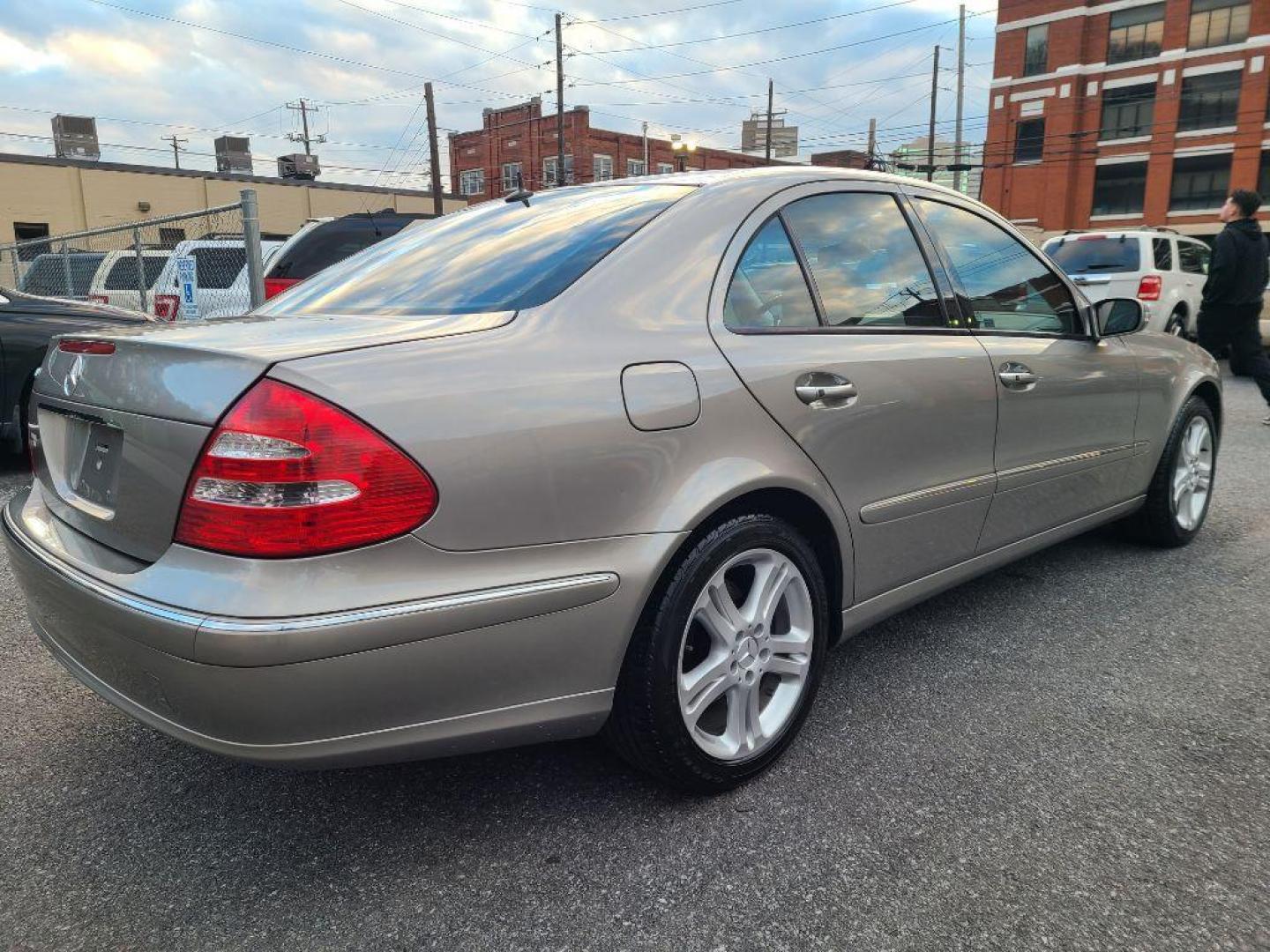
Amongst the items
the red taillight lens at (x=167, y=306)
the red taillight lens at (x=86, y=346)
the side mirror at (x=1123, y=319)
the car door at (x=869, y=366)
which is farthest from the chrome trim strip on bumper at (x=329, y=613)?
the red taillight lens at (x=167, y=306)

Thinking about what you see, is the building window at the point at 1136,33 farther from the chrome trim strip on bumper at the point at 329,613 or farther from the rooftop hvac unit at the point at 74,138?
the chrome trim strip on bumper at the point at 329,613

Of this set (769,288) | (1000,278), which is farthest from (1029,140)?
(769,288)

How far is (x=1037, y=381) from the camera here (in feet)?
10.4

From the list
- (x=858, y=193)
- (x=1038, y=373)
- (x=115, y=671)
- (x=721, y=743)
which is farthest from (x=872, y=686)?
(x=115, y=671)

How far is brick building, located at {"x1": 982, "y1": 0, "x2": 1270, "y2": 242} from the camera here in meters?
36.4

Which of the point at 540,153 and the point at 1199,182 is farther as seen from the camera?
the point at 540,153

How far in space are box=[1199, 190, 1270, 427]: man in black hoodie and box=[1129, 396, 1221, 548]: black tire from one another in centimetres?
348

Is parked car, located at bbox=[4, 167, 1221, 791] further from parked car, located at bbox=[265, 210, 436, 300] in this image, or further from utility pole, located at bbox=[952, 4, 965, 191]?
utility pole, located at bbox=[952, 4, 965, 191]

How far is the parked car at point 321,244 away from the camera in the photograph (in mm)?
8898

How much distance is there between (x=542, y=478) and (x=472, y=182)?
53999 millimetres

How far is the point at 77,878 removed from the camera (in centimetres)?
193

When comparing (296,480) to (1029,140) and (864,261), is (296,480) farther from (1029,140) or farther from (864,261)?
(1029,140)

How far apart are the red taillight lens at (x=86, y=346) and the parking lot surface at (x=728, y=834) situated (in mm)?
1107

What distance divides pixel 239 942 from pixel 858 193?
8.45 ft
